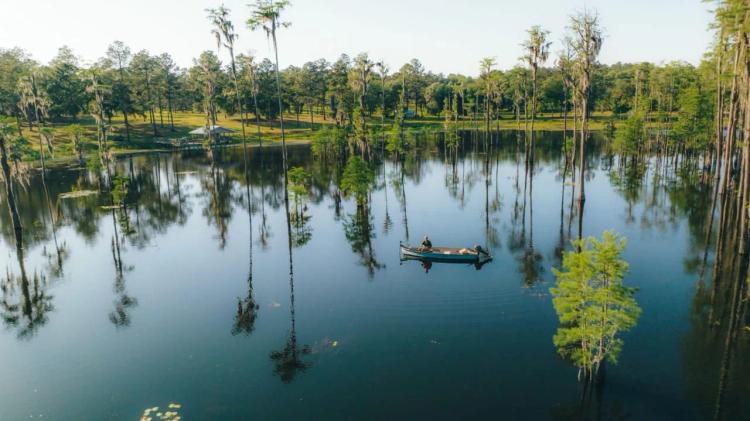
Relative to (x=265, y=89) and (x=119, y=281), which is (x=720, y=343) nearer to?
(x=119, y=281)

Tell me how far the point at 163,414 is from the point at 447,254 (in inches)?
1022

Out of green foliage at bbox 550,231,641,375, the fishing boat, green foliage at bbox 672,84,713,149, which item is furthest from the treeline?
green foliage at bbox 550,231,641,375

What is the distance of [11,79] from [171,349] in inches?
5160

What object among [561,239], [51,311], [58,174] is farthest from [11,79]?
[561,239]

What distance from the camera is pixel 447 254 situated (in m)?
43.0

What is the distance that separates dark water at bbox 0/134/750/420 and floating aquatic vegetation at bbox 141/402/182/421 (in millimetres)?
455

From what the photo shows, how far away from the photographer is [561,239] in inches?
1932

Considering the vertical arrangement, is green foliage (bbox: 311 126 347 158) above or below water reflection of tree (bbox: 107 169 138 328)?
above

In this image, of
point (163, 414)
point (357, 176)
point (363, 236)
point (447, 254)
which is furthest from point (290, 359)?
point (357, 176)

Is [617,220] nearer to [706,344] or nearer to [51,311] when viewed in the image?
[706,344]

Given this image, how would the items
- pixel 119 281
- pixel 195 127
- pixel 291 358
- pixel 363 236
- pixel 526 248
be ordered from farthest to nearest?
pixel 195 127 → pixel 363 236 → pixel 526 248 → pixel 119 281 → pixel 291 358

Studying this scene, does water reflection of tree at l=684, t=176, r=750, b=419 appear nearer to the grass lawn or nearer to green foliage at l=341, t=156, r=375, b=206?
green foliage at l=341, t=156, r=375, b=206

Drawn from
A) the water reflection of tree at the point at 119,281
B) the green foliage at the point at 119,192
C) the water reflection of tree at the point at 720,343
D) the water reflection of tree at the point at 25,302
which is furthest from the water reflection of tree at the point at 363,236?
the green foliage at the point at 119,192

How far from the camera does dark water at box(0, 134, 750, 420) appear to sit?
2456 centimetres
